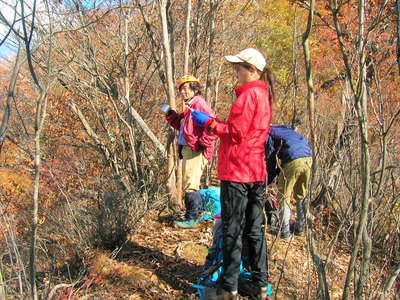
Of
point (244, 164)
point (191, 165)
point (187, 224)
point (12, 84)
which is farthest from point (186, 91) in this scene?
point (12, 84)

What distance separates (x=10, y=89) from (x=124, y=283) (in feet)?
6.05

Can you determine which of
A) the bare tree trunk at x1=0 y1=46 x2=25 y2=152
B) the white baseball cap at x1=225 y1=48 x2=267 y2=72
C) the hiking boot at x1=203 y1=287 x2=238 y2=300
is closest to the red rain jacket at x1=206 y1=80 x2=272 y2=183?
the white baseball cap at x1=225 y1=48 x2=267 y2=72

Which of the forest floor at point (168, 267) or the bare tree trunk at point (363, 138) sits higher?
the bare tree trunk at point (363, 138)

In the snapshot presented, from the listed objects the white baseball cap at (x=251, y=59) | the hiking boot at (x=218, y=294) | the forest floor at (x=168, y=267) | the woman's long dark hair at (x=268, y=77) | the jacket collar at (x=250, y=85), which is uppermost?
the white baseball cap at (x=251, y=59)

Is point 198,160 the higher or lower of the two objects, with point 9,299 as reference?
higher

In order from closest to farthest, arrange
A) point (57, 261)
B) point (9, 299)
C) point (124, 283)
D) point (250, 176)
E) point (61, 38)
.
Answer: point (9, 299) < point (250, 176) < point (124, 283) < point (57, 261) < point (61, 38)

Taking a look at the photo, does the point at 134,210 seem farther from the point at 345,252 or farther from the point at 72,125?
the point at 72,125

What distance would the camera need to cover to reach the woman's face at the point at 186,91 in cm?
341

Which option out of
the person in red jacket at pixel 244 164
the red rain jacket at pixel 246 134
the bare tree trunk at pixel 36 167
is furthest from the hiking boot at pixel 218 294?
the bare tree trunk at pixel 36 167

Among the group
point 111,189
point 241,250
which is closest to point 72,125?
point 111,189

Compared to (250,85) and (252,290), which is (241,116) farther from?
(252,290)

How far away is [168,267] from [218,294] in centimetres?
79

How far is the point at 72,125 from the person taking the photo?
973cm

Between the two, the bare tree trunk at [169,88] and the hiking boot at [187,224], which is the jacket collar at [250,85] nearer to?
the bare tree trunk at [169,88]
